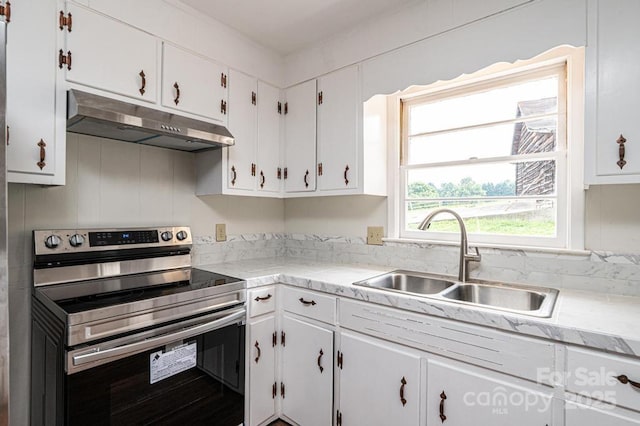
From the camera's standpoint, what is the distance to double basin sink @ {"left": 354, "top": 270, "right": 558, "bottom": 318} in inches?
60.0

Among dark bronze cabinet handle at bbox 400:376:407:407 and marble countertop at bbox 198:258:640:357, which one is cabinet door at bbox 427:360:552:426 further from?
marble countertop at bbox 198:258:640:357

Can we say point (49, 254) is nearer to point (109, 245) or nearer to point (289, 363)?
point (109, 245)

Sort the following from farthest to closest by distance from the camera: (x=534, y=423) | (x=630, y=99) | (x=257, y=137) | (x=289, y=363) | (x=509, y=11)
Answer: (x=257, y=137)
(x=289, y=363)
(x=509, y=11)
(x=630, y=99)
(x=534, y=423)

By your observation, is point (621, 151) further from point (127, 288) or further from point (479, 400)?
point (127, 288)

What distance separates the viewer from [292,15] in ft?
6.35

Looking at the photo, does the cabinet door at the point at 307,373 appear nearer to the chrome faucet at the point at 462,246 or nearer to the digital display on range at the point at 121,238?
the chrome faucet at the point at 462,246

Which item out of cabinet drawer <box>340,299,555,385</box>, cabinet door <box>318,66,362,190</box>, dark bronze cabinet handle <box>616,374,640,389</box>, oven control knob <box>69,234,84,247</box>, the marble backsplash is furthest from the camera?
cabinet door <box>318,66,362,190</box>

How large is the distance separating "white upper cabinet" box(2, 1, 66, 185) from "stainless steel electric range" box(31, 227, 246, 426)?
38cm

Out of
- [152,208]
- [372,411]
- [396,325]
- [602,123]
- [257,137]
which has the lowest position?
[372,411]

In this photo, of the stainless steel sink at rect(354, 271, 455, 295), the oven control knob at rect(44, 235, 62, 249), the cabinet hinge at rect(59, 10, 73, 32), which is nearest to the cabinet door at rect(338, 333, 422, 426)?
the stainless steel sink at rect(354, 271, 455, 295)


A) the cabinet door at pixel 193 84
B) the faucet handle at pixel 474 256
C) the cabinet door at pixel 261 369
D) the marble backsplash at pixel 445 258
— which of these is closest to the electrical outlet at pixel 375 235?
the marble backsplash at pixel 445 258

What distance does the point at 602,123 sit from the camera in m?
1.31

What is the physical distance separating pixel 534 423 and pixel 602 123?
3.86ft

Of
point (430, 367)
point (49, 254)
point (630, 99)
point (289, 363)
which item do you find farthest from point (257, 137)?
point (630, 99)
